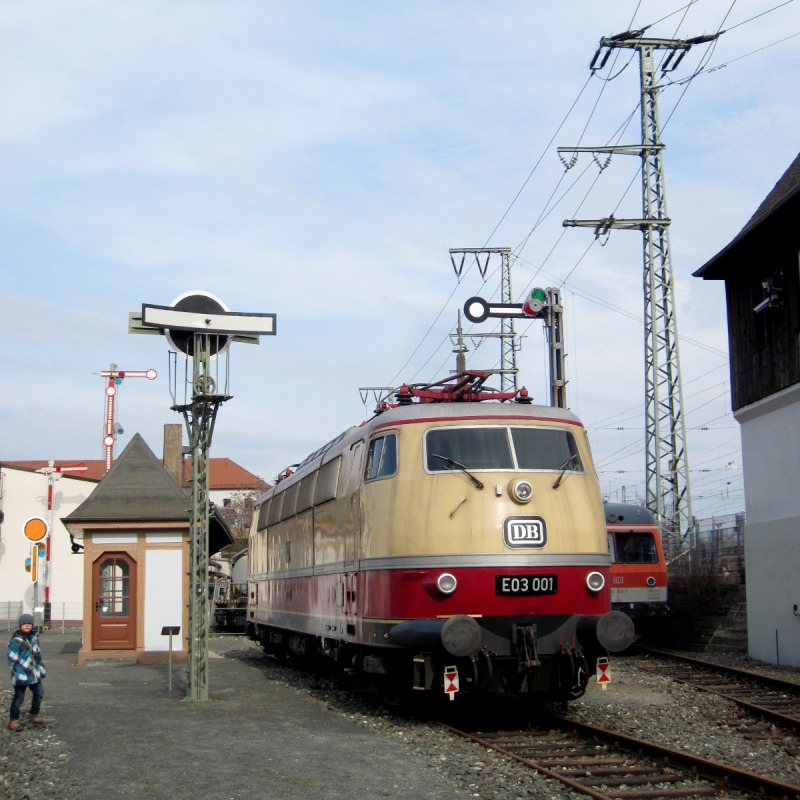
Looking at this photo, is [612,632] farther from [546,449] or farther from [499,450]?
[499,450]

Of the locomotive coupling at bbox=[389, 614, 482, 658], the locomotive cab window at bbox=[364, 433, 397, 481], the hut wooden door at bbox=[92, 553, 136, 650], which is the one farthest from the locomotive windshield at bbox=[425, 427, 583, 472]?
the hut wooden door at bbox=[92, 553, 136, 650]

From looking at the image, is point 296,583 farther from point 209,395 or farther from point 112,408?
point 112,408

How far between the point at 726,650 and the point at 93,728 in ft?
50.1

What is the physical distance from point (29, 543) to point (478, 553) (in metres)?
35.8

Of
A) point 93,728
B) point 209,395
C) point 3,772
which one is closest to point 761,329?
point 209,395

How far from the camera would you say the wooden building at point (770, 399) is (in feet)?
65.0

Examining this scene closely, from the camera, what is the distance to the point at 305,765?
9.38 m

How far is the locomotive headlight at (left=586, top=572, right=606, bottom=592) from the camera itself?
11.4 meters

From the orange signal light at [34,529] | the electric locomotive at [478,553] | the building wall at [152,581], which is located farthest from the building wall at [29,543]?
the electric locomotive at [478,553]

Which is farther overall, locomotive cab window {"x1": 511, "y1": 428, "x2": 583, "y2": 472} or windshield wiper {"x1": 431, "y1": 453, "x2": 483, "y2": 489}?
locomotive cab window {"x1": 511, "y1": 428, "x2": 583, "y2": 472}

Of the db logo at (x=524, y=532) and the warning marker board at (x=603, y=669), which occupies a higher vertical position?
the db logo at (x=524, y=532)

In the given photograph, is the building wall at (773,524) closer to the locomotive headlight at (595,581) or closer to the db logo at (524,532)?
the locomotive headlight at (595,581)

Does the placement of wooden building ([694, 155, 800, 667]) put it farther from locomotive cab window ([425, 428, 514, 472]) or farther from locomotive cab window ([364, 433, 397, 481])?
locomotive cab window ([364, 433, 397, 481])

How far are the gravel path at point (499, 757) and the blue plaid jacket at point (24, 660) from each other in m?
0.55
